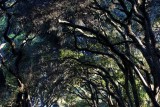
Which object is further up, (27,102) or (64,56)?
(64,56)

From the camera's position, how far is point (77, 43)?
2162 cm

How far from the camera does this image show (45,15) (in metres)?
13.4

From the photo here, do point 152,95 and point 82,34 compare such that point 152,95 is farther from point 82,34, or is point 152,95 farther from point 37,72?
point 37,72

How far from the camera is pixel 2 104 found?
2197 cm

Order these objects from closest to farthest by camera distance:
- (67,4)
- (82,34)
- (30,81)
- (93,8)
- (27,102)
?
(67,4), (93,8), (82,34), (27,102), (30,81)

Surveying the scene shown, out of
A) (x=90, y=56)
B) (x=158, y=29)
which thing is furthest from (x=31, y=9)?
(x=90, y=56)

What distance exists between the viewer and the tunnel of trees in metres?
13.3

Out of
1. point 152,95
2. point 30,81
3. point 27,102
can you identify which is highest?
point 30,81

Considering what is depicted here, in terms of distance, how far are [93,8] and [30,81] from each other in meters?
9.38

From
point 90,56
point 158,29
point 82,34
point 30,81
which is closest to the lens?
point 82,34

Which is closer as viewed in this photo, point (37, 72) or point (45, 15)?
point (45, 15)

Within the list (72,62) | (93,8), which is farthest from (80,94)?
(93,8)

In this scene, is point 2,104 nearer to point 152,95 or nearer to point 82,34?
point 82,34

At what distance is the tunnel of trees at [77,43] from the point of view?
13.3 m
